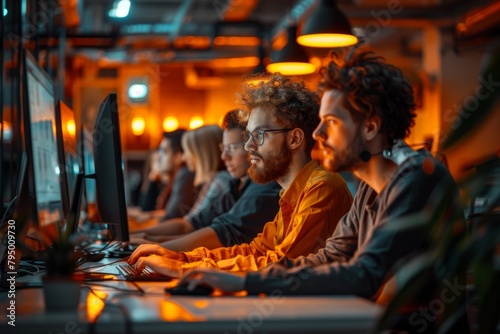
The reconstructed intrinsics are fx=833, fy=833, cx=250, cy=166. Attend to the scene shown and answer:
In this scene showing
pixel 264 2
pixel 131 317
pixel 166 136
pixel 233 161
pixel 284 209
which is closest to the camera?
pixel 131 317

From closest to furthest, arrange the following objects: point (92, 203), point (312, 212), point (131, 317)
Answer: point (131, 317) → point (312, 212) → point (92, 203)

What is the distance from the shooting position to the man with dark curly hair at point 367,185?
1898 mm

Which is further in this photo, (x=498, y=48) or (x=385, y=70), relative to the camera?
(x=385, y=70)

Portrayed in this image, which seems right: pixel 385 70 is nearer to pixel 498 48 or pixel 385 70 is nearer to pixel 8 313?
pixel 498 48

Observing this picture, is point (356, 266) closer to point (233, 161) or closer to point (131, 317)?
point (131, 317)

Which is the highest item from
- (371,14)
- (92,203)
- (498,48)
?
(371,14)

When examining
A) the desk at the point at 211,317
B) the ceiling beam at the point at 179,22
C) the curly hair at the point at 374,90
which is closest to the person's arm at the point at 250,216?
the curly hair at the point at 374,90

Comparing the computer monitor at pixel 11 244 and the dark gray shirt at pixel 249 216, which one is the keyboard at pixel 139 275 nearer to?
the computer monitor at pixel 11 244

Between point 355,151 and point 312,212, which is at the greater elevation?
point 355,151

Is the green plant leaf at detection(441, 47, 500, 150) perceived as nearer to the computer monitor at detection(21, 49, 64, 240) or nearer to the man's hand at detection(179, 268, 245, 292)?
the man's hand at detection(179, 268, 245, 292)

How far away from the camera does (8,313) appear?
1.63 metres

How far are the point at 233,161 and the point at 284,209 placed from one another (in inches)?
61.1

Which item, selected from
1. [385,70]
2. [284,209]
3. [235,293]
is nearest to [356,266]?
[235,293]

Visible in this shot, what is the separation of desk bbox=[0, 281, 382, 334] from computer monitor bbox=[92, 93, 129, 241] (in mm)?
1031
